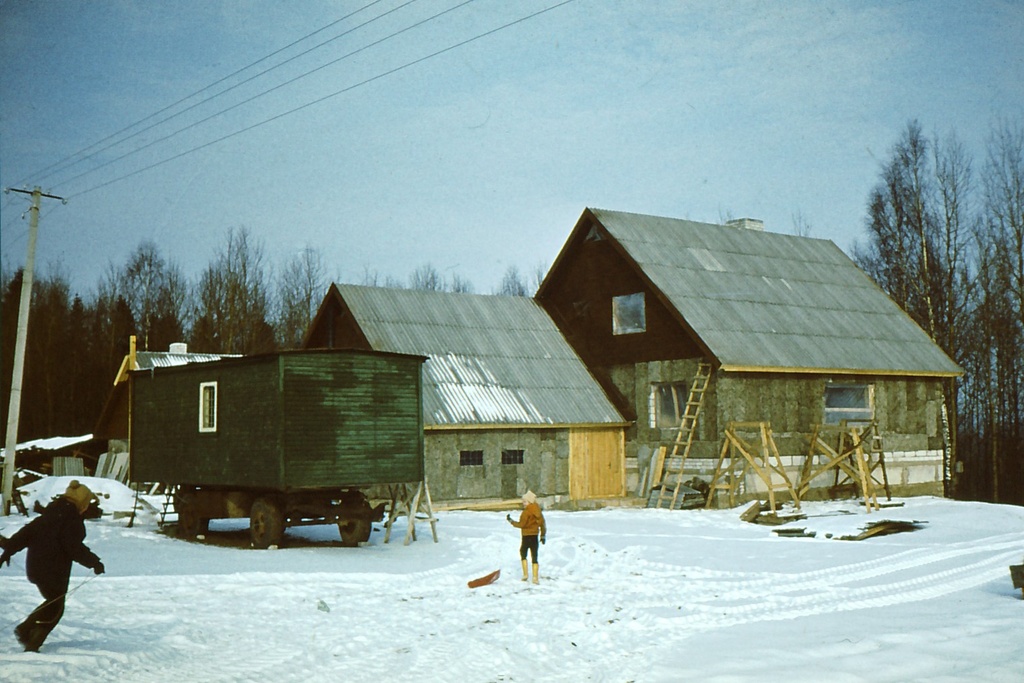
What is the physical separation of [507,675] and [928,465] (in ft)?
88.3

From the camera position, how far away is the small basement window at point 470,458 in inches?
1154

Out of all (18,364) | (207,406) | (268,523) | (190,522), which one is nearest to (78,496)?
(268,523)

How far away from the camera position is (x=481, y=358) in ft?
106

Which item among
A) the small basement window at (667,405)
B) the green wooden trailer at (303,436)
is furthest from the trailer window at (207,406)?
the small basement window at (667,405)

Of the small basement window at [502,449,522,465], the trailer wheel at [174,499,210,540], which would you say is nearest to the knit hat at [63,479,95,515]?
the trailer wheel at [174,499,210,540]

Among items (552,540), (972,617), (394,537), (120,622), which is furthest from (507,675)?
(394,537)

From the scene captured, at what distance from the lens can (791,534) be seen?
75.8 feet

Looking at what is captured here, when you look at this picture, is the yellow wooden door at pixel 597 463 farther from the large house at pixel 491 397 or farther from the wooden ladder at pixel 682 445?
the wooden ladder at pixel 682 445

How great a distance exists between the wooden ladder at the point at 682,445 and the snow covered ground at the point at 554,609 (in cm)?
519

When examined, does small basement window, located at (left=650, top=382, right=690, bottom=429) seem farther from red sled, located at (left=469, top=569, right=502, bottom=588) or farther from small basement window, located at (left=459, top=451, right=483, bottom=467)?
red sled, located at (left=469, top=569, right=502, bottom=588)

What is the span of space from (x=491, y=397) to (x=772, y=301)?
10060 millimetres

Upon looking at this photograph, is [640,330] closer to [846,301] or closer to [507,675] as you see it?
[846,301]

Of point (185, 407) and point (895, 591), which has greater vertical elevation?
point (185, 407)

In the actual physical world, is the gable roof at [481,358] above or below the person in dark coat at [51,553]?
above
